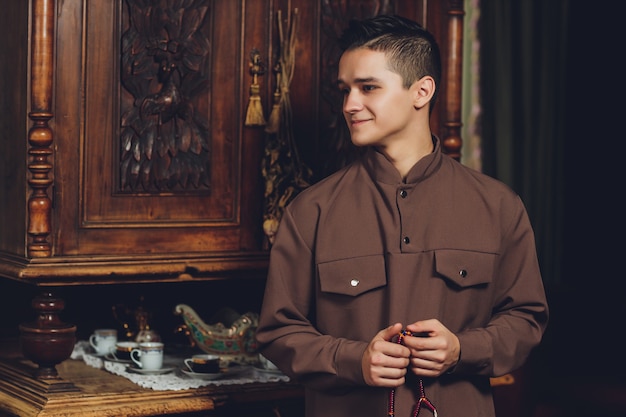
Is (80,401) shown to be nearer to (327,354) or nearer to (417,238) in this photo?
(327,354)

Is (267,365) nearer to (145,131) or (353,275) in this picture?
(145,131)

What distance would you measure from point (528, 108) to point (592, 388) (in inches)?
58.8

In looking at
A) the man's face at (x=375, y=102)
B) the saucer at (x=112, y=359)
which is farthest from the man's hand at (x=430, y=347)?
the saucer at (x=112, y=359)

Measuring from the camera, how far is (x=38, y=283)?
301 cm

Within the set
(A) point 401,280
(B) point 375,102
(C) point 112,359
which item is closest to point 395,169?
(B) point 375,102

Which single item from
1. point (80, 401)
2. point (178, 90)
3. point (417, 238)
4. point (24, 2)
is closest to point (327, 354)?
point (417, 238)

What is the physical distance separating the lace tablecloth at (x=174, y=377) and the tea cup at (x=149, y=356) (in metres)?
0.04

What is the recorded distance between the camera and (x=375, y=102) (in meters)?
2.65

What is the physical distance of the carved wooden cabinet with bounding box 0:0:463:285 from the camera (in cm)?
303

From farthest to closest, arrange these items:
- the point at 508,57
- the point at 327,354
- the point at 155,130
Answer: the point at 508,57, the point at 155,130, the point at 327,354


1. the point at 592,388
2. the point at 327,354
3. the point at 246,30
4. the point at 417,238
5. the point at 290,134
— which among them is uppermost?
the point at 246,30

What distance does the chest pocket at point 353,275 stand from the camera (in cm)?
256

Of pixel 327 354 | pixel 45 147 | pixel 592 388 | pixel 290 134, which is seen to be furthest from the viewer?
pixel 592 388

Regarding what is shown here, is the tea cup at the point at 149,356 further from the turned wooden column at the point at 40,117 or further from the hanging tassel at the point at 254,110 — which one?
the hanging tassel at the point at 254,110
